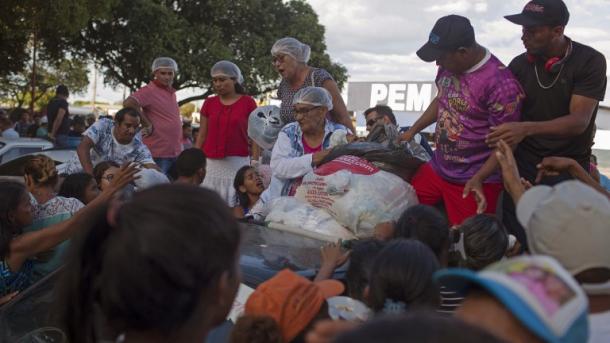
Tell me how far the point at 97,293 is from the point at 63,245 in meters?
2.50

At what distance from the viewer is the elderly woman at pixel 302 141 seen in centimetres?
465

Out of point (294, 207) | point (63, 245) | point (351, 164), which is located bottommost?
point (63, 245)

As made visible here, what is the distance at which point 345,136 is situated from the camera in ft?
15.5

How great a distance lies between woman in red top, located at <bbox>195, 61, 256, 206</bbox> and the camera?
6.41m

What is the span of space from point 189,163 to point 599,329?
4.14 meters

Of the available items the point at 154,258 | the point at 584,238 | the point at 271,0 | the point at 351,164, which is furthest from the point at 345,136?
the point at 271,0

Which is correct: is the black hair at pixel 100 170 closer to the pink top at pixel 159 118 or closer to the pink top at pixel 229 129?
the pink top at pixel 229 129

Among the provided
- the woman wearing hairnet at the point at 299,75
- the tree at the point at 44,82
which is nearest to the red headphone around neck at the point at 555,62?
the woman wearing hairnet at the point at 299,75

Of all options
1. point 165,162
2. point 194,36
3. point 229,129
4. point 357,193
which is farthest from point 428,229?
point 194,36

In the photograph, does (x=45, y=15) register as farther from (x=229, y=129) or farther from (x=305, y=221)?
(x=305, y=221)

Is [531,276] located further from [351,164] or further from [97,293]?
[351,164]

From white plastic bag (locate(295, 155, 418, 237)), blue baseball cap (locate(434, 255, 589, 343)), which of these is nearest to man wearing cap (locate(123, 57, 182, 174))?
white plastic bag (locate(295, 155, 418, 237))

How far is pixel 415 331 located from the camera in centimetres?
97

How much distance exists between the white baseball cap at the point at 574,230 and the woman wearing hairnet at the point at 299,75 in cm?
341
